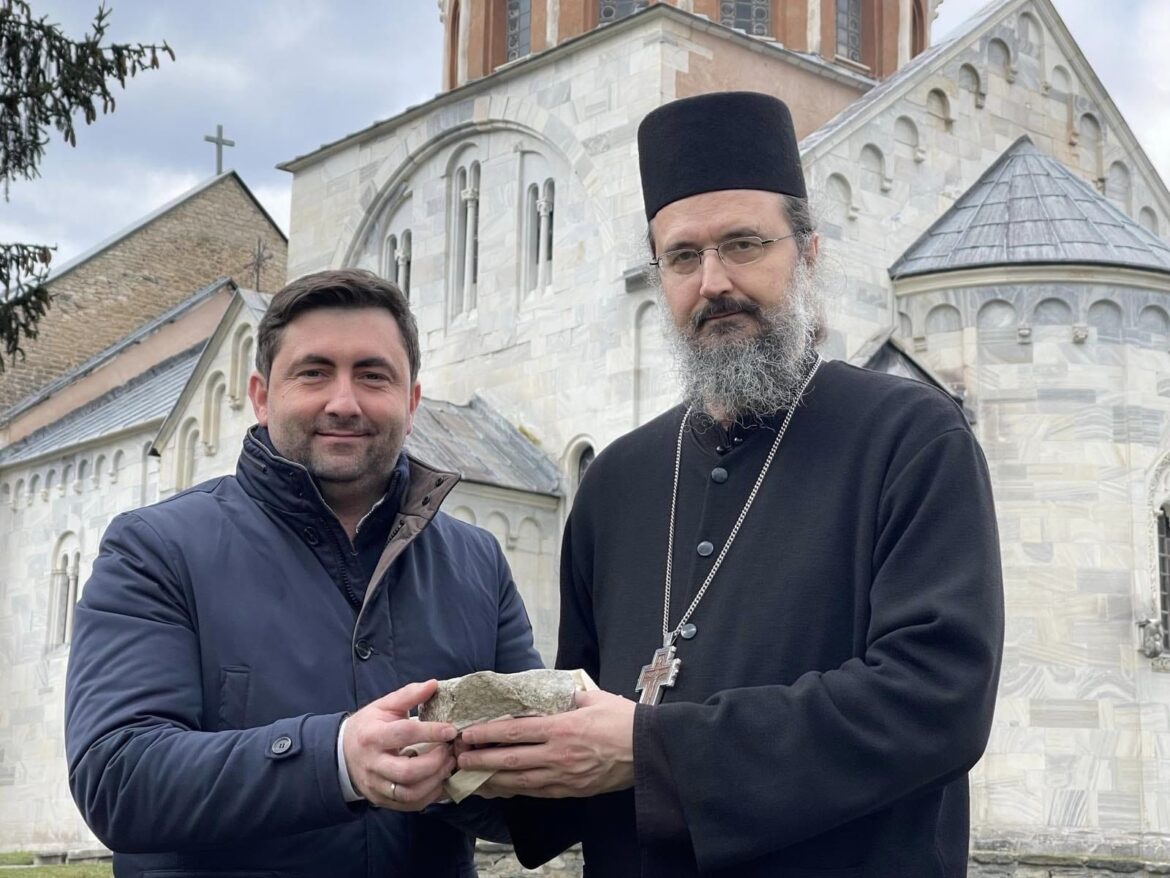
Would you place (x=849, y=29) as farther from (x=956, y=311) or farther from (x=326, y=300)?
(x=326, y=300)

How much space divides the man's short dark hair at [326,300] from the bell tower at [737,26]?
14.0 meters

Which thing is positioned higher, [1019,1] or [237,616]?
[1019,1]

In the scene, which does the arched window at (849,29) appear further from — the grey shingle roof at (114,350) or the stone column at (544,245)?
the grey shingle roof at (114,350)

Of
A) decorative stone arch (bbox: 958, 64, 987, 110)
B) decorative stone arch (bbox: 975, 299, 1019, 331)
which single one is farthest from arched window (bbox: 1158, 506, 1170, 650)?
decorative stone arch (bbox: 958, 64, 987, 110)

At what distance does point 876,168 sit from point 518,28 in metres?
5.12

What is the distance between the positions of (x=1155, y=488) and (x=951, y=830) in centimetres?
1189

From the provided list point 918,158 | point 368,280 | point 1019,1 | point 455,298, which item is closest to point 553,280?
point 455,298

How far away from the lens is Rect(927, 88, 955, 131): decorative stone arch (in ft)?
53.7

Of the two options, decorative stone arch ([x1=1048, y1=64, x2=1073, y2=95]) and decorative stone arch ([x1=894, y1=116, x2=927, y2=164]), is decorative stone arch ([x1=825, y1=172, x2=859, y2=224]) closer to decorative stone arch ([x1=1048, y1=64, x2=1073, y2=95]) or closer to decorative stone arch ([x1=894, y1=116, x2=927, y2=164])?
decorative stone arch ([x1=894, y1=116, x2=927, y2=164])

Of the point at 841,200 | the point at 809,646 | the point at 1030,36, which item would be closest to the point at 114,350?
the point at 841,200

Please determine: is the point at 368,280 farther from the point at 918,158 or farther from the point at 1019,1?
the point at 1019,1

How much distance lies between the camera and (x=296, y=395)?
3281 mm

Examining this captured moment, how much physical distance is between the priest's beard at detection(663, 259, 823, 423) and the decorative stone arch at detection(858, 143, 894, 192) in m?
12.7

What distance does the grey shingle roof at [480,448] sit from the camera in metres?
15.1
